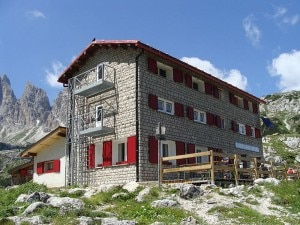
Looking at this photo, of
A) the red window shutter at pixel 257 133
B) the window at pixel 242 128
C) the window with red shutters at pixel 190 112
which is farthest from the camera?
the red window shutter at pixel 257 133

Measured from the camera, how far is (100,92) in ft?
92.8

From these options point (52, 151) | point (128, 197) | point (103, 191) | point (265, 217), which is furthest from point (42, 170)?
point (265, 217)

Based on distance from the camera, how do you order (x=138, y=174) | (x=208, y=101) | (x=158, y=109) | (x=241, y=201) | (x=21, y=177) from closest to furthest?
1. (x=241, y=201)
2. (x=138, y=174)
3. (x=158, y=109)
4. (x=208, y=101)
5. (x=21, y=177)

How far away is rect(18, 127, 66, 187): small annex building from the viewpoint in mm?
30641

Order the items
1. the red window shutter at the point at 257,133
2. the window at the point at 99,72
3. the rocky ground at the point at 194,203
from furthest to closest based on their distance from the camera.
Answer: the red window shutter at the point at 257,133 < the window at the point at 99,72 < the rocky ground at the point at 194,203

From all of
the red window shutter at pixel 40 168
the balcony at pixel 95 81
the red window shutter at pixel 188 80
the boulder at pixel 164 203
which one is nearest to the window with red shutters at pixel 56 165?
the red window shutter at pixel 40 168

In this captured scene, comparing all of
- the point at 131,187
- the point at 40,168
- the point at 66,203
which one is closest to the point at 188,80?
the point at 131,187

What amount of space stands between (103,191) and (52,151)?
42.9 feet

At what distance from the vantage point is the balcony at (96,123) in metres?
26.2

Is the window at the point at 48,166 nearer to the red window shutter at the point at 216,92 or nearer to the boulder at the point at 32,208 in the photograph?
the red window shutter at the point at 216,92

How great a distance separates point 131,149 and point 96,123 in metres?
4.30

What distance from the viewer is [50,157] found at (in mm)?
32219

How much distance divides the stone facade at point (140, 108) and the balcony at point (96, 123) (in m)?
0.22

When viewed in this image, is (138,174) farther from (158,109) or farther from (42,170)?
(42,170)
